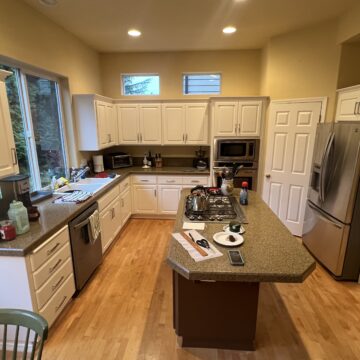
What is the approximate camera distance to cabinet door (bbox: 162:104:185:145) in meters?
4.12

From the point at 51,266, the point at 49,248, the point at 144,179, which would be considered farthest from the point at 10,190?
the point at 144,179

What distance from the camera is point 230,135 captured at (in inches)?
155

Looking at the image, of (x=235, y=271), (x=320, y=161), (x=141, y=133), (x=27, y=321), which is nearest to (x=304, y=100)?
(x=320, y=161)

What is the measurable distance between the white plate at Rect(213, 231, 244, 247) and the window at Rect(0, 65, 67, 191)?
225cm

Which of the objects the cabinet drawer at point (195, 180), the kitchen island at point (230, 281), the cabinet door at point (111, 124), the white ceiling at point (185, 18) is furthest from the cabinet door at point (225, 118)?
the kitchen island at point (230, 281)

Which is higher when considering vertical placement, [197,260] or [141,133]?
[141,133]

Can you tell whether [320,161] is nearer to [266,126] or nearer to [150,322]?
[266,126]

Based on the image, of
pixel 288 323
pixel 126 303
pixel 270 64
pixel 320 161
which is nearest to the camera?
pixel 288 323

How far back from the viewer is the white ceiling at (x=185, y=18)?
2.52 metres

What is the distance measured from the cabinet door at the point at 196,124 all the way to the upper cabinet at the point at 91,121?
135 centimetres

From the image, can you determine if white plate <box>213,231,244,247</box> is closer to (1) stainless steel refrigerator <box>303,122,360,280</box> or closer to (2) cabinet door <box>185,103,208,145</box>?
(1) stainless steel refrigerator <box>303,122,360,280</box>

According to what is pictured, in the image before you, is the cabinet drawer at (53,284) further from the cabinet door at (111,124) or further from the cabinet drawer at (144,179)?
the cabinet door at (111,124)

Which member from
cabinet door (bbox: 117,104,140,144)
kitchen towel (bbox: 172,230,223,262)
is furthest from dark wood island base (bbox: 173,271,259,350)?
cabinet door (bbox: 117,104,140,144)

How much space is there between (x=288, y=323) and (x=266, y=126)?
8.89 ft
